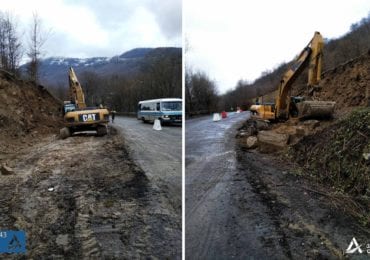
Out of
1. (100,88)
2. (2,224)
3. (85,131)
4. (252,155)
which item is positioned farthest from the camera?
(85,131)

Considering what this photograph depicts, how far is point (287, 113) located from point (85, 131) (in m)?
2.16

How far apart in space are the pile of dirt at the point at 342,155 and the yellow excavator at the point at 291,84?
1.03 metres

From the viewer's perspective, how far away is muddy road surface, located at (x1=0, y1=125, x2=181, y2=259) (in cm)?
169

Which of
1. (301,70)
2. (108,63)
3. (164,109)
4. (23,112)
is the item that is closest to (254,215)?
(164,109)

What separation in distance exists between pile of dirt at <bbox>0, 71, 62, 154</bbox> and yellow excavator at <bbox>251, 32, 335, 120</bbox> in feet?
6.58

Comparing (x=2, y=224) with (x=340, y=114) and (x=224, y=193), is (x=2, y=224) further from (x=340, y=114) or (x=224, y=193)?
(x=340, y=114)

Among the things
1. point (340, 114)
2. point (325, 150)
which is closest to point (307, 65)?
point (340, 114)

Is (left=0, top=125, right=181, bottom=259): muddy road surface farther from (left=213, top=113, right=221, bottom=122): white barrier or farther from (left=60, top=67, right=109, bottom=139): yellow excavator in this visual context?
(left=60, top=67, right=109, bottom=139): yellow excavator

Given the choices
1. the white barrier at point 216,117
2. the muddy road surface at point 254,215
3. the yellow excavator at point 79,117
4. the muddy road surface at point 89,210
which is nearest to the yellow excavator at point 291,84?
the white barrier at point 216,117

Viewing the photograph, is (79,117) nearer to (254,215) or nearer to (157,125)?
(157,125)

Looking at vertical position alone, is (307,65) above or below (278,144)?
above

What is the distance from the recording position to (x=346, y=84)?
4.25 m

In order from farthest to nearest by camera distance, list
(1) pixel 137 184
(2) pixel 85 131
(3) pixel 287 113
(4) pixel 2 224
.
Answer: (3) pixel 287 113, (2) pixel 85 131, (1) pixel 137 184, (4) pixel 2 224

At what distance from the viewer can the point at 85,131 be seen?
3.71 metres
